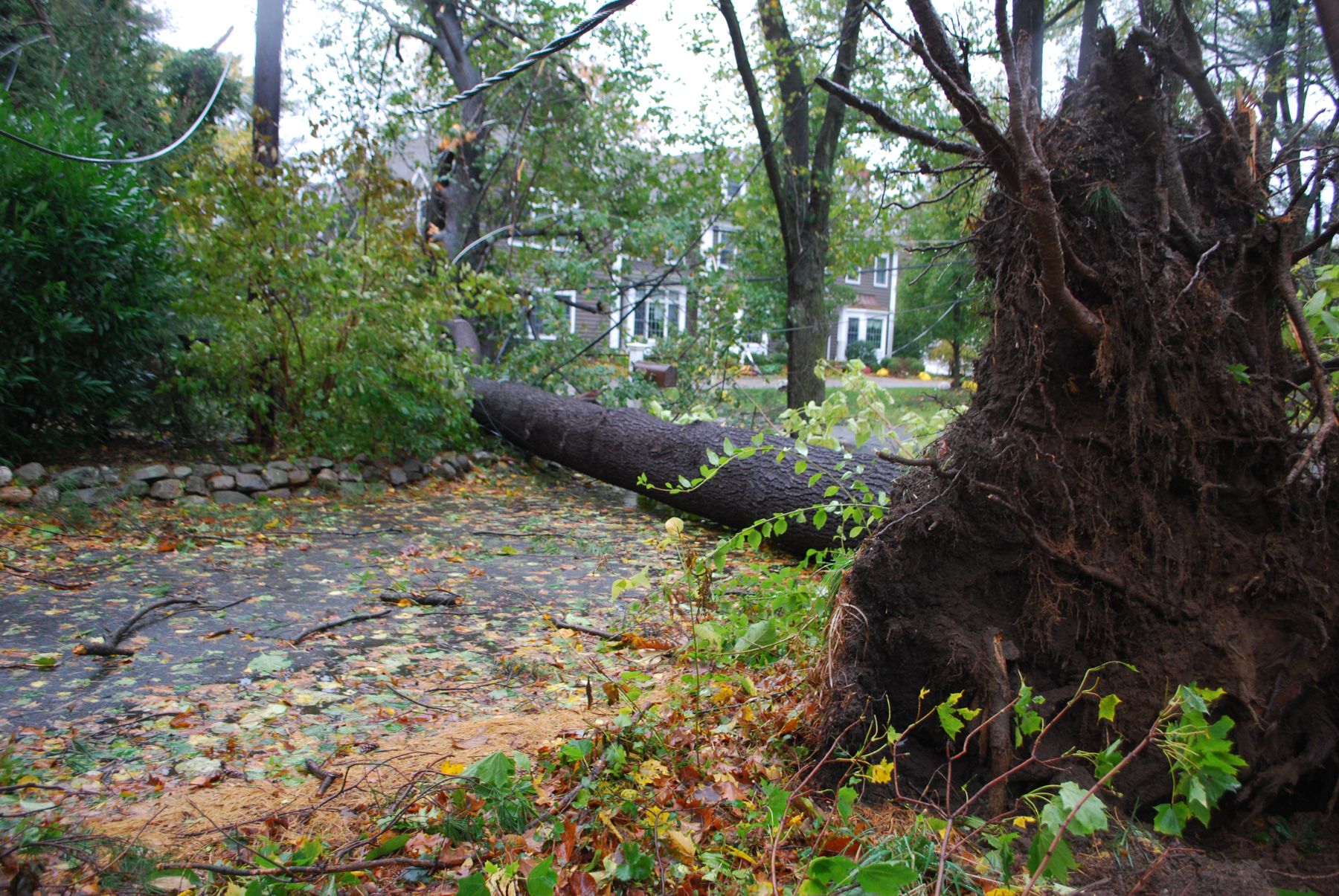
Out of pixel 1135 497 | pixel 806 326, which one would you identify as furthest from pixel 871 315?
pixel 1135 497

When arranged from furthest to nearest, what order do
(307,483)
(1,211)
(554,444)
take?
1. (554,444)
2. (307,483)
3. (1,211)

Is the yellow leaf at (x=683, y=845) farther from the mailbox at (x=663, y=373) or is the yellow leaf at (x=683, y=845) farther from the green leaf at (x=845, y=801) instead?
the mailbox at (x=663, y=373)

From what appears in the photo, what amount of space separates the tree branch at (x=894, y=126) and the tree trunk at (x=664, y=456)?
226cm

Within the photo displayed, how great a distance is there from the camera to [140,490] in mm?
6887

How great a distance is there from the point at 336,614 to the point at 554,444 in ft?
14.0

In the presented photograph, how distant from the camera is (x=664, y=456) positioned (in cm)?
762

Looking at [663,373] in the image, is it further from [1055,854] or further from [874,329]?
[874,329]

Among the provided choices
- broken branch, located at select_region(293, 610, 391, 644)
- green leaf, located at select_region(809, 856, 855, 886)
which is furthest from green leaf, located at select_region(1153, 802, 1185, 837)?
broken branch, located at select_region(293, 610, 391, 644)

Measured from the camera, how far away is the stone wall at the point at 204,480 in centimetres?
650

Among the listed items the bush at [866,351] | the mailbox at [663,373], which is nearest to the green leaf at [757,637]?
the mailbox at [663,373]

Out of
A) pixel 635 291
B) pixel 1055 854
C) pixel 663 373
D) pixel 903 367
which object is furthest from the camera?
pixel 903 367

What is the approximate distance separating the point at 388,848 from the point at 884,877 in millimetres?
1267

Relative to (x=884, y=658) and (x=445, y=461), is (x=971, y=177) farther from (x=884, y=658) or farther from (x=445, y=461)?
(x=445, y=461)

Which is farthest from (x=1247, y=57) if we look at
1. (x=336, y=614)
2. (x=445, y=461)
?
(x=445, y=461)
